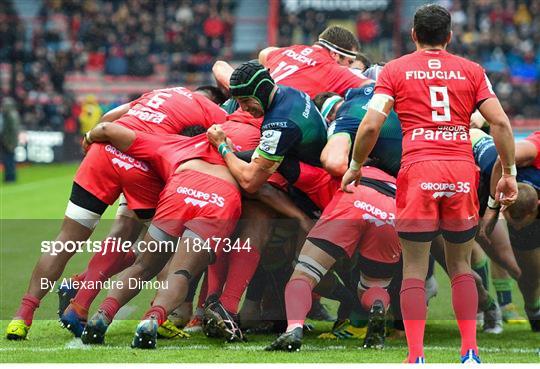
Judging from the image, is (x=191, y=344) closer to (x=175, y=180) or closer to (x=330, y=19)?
(x=175, y=180)

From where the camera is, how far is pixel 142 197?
8.02 metres

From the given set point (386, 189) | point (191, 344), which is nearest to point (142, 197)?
point (191, 344)

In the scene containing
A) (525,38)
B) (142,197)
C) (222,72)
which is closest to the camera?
(142,197)

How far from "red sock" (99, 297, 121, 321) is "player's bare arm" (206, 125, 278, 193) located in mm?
1153

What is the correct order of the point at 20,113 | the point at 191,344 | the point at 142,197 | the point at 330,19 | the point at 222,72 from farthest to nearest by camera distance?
the point at 330,19 → the point at 20,113 → the point at 222,72 → the point at 142,197 → the point at 191,344

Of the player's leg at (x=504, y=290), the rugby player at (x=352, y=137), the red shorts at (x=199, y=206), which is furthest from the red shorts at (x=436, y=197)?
the player's leg at (x=504, y=290)

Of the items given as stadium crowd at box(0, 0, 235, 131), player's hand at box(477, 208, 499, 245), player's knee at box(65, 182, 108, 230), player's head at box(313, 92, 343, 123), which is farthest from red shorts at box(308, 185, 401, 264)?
stadium crowd at box(0, 0, 235, 131)

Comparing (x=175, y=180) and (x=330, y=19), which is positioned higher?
(x=175, y=180)

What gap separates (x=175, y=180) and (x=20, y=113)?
21.8m

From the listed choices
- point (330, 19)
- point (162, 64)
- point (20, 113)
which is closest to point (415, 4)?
point (330, 19)

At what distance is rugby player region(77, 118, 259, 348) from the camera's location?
719 centimetres

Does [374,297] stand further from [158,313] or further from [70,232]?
[70,232]

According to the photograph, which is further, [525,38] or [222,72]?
[525,38]

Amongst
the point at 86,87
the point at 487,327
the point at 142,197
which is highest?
the point at 142,197
